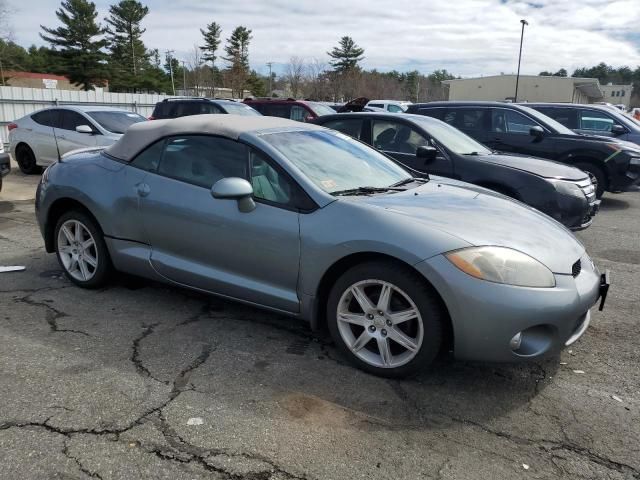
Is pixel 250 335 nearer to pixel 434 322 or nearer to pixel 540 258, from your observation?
pixel 434 322

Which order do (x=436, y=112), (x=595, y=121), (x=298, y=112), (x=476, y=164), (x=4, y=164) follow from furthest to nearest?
1. (x=298, y=112)
2. (x=595, y=121)
3. (x=436, y=112)
4. (x=4, y=164)
5. (x=476, y=164)

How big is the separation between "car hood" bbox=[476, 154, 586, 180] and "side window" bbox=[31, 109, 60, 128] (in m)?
8.87

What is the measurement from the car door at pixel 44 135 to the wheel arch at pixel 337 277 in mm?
9662

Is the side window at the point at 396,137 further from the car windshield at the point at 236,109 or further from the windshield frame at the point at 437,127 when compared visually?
the car windshield at the point at 236,109

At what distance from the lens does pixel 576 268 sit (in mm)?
3158

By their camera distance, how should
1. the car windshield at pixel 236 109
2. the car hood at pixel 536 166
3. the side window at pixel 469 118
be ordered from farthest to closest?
the car windshield at pixel 236 109, the side window at pixel 469 118, the car hood at pixel 536 166

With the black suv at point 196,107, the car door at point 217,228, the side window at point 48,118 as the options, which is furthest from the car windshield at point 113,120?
the car door at point 217,228

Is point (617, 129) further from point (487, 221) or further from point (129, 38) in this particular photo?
point (129, 38)

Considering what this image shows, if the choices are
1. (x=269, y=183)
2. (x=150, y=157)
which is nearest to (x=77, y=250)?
(x=150, y=157)

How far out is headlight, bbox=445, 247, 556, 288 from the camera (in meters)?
2.82

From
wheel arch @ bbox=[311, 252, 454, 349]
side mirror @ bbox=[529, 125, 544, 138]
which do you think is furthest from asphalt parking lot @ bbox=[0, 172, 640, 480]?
side mirror @ bbox=[529, 125, 544, 138]

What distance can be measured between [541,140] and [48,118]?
9862 millimetres

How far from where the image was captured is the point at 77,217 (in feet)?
14.7

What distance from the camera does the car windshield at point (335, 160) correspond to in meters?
3.61
